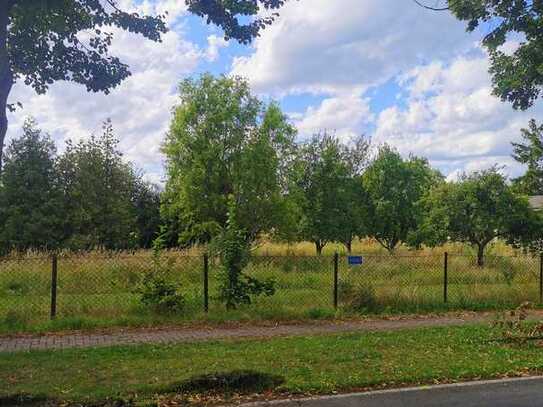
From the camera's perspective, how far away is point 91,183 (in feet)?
119

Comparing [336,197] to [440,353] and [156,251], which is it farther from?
[440,353]

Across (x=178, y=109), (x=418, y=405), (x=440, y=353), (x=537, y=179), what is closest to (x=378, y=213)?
(x=537, y=179)

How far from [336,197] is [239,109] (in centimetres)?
707

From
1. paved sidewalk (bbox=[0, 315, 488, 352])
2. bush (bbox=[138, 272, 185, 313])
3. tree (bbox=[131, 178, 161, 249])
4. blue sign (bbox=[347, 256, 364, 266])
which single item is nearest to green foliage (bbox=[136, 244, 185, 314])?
bush (bbox=[138, 272, 185, 313])

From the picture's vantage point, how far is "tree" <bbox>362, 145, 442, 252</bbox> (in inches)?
1508

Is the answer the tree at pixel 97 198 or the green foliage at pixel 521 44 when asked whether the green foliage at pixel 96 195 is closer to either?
the tree at pixel 97 198

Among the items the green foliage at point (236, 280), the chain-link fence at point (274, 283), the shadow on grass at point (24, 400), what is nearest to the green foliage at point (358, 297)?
the chain-link fence at point (274, 283)

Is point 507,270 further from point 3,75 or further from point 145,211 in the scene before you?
point 145,211

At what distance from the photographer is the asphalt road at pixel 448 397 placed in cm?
639

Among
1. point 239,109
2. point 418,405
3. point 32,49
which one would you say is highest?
point 239,109

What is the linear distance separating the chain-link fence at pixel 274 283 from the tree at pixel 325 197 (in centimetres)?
1566

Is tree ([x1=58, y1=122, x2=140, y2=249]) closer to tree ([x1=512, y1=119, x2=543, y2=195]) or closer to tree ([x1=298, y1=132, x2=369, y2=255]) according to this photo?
tree ([x1=298, y1=132, x2=369, y2=255])

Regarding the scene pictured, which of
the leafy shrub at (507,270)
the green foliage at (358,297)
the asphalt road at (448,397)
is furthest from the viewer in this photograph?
the leafy shrub at (507,270)

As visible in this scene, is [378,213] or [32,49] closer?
[32,49]
